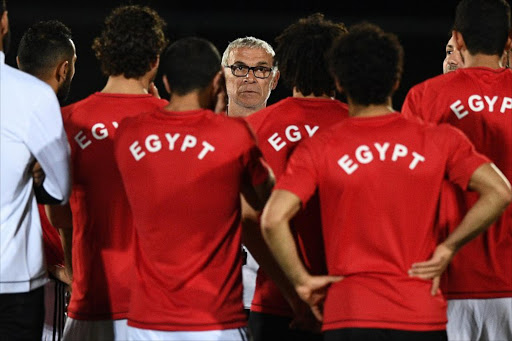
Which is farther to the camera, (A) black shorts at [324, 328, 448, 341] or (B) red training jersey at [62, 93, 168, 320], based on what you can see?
(B) red training jersey at [62, 93, 168, 320]

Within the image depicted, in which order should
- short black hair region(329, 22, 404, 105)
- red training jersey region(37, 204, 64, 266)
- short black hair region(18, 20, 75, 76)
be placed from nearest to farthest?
short black hair region(329, 22, 404, 105)
short black hair region(18, 20, 75, 76)
red training jersey region(37, 204, 64, 266)

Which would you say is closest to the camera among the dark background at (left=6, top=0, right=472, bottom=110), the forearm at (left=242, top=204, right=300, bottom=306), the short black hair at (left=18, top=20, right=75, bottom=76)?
the forearm at (left=242, top=204, right=300, bottom=306)

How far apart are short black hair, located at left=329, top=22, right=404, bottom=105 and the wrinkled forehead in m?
2.18

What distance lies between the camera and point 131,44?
11.5ft

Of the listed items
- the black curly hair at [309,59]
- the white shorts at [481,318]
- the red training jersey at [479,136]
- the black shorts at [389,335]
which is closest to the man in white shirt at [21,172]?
the black curly hair at [309,59]

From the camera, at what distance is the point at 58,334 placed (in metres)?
4.70

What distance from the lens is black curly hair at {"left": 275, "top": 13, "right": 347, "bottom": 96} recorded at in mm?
3645

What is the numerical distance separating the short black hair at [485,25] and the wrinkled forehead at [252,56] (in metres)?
1.79

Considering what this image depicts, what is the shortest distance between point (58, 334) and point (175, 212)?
73.9 inches

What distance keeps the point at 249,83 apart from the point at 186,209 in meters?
2.28

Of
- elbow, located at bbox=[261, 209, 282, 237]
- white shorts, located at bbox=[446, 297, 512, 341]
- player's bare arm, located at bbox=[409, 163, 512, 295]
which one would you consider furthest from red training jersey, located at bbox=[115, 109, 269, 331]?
white shorts, located at bbox=[446, 297, 512, 341]

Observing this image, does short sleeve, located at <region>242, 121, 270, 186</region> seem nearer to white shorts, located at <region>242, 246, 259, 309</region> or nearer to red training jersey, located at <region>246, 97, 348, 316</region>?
red training jersey, located at <region>246, 97, 348, 316</region>

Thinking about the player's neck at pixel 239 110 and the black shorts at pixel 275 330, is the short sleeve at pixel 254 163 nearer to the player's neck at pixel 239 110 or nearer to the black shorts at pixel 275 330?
the black shorts at pixel 275 330

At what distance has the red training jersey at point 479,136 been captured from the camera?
11.7 ft
